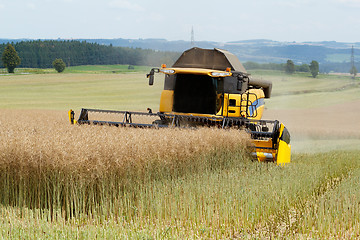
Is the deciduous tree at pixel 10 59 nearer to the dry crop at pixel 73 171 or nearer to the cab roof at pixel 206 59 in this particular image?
the cab roof at pixel 206 59

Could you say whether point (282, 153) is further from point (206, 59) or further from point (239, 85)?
point (206, 59)

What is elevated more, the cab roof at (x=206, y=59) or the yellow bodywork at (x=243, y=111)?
the cab roof at (x=206, y=59)

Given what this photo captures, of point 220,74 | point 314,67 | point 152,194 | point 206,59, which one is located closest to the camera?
point 152,194

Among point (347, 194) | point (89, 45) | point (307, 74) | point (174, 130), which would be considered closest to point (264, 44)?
point (307, 74)

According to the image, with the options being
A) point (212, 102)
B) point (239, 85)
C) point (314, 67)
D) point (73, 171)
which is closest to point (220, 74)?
point (239, 85)

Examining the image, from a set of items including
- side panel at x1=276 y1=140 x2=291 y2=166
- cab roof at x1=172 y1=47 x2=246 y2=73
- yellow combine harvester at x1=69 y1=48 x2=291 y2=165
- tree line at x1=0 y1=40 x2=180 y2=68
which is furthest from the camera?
tree line at x1=0 y1=40 x2=180 y2=68

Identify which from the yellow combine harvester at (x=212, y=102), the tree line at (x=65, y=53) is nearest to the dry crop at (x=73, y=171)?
the yellow combine harvester at (x=212, y=102)

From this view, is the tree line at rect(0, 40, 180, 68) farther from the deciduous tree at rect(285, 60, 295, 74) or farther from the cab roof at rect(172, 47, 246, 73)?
the cab roof at rect(172, 47, 246, 73)

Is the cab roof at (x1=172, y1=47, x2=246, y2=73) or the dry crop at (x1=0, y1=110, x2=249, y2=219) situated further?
the cab roof at (x1=172, y1=47, x2=246, y2=73)

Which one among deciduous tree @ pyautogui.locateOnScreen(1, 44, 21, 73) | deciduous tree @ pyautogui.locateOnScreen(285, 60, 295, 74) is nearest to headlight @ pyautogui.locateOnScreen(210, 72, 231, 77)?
deciduous tree @ pyautogui.locateOnScreen(285, 60, 295, 74)

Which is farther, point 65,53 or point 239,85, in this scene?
point 65,53

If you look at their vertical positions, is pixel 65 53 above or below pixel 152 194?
above

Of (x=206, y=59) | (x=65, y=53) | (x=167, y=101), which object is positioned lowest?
(x=167, y=101)

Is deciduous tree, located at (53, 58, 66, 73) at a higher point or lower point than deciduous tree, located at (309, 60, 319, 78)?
lower
